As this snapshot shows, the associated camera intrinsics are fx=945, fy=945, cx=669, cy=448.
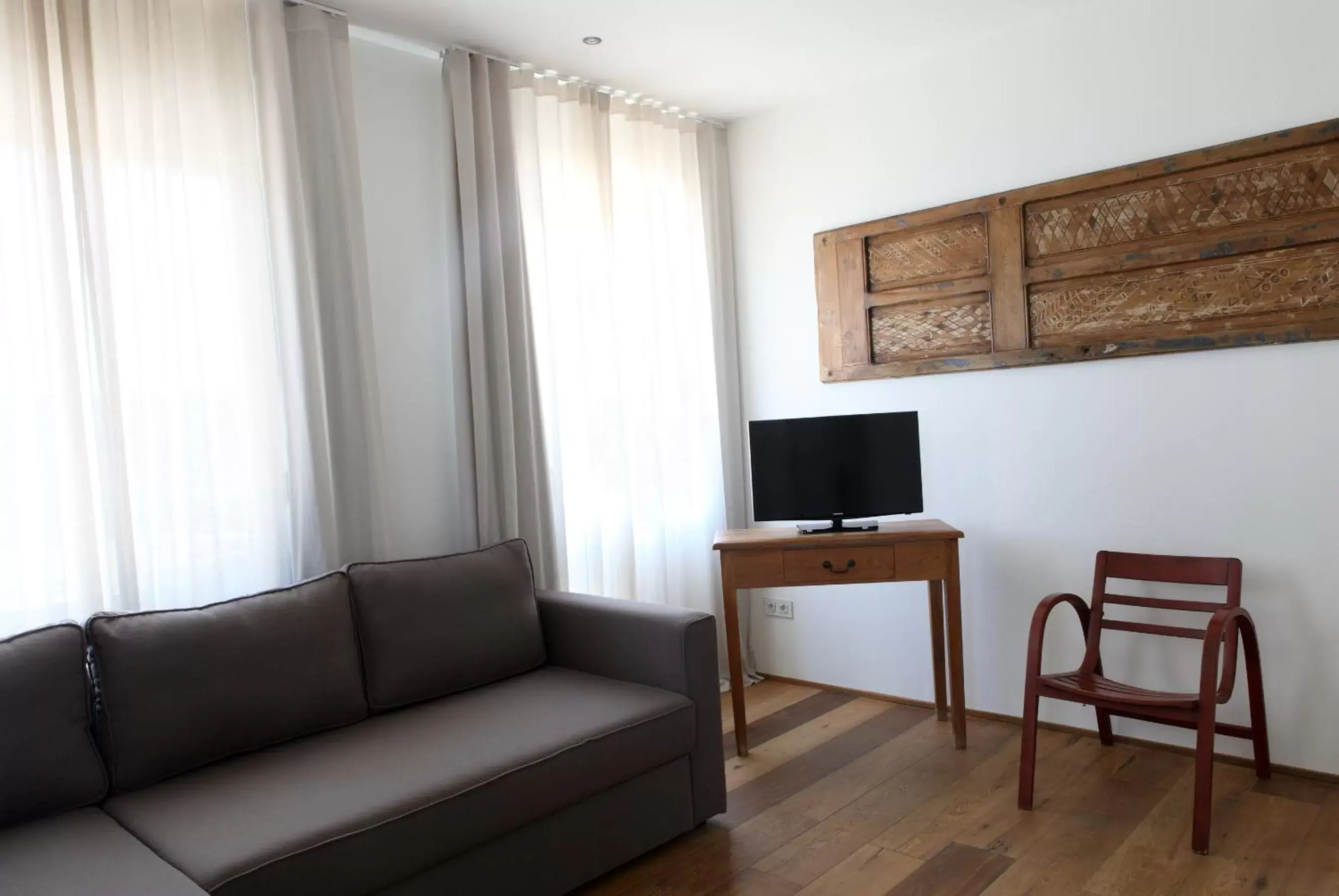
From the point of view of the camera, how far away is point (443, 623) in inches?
109

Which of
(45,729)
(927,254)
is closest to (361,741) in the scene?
(45,729)

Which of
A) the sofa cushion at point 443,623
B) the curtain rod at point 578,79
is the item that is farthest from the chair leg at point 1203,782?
the curtain rod at point 578,79

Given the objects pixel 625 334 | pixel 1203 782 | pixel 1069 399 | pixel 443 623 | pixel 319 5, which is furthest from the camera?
pixel 625 334

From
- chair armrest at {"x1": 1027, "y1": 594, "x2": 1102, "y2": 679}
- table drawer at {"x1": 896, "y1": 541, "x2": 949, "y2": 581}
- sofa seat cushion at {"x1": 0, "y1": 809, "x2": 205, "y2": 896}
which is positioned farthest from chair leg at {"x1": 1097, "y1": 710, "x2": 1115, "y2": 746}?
sofa seat cushion at {"x1": 0, "y1": 809, "x2": 205, "y2": 896}

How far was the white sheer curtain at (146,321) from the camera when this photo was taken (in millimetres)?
2338

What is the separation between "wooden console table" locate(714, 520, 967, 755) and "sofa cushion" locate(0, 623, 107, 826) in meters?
1.92

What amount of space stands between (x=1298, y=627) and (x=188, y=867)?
3082 mm

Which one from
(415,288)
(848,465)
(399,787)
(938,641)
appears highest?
(415,288)

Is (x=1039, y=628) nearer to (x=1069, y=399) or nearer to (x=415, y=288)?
(x=1069, y=399)

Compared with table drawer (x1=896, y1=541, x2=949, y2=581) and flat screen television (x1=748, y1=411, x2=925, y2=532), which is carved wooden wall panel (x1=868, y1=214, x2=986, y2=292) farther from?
table drawer (x1=896, y1=541, x2=949, y2=581)

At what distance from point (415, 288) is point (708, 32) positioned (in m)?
1.34

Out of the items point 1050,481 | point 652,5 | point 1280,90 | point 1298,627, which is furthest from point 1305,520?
point 652,5

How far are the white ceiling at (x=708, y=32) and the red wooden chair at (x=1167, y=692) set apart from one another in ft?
6.32

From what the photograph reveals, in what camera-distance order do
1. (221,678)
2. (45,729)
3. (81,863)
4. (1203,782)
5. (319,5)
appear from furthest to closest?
(319,5) → (1203,782) → (221,678) → (45,729) → (81,863)
